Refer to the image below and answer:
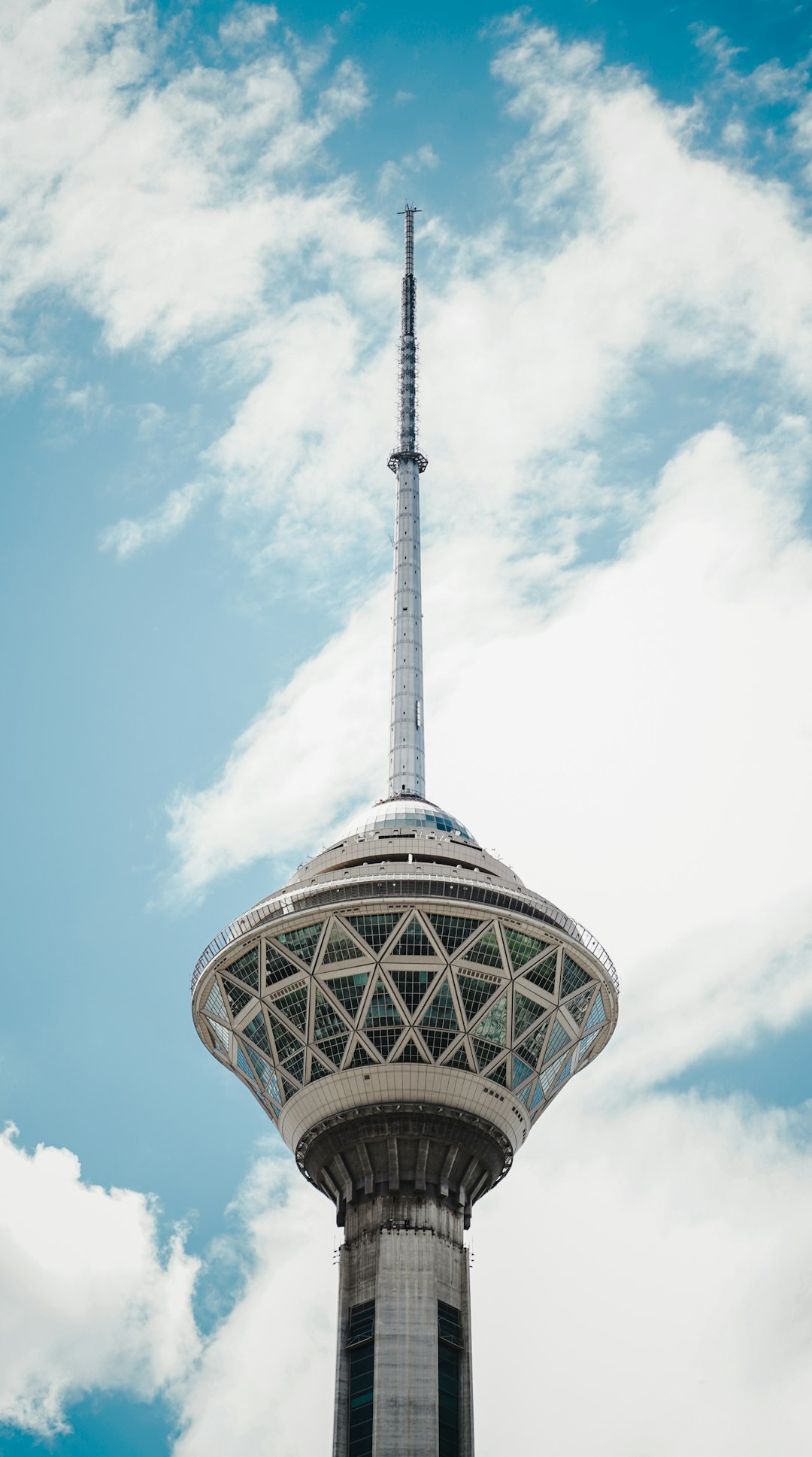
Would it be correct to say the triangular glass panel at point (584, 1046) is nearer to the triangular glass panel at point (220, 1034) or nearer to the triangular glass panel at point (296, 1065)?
the triangular glass panel at point (296, 1065)

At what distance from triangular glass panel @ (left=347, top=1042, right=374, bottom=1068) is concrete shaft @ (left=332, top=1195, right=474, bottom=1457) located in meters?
8.40

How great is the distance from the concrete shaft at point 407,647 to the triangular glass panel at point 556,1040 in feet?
76.5

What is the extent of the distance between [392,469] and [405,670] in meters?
23.4

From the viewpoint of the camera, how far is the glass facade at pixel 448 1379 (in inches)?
3957

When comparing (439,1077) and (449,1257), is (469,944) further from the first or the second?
(449,1257)

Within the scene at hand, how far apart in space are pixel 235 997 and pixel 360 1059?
1025 centimetres

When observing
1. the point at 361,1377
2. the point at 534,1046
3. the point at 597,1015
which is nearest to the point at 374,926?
the point at 534,1046

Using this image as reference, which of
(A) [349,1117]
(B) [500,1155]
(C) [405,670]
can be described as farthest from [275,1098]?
(C) [405,670]

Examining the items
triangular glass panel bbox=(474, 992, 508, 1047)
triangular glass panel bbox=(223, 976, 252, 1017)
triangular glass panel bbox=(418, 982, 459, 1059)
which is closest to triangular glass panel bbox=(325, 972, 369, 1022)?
triangular glass panel bbox=(418, 982, 459, 1059)

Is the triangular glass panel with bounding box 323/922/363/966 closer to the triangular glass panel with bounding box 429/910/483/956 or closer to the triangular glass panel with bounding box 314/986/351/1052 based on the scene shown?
the triangular glass panel with bounding box 314/986/351/1052

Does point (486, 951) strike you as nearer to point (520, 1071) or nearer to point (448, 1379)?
point (520, 1071)

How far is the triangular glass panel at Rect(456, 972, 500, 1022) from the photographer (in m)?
110

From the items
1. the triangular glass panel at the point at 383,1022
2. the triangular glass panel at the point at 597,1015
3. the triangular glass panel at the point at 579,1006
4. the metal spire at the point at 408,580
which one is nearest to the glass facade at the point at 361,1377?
the triangular glass panel at the point at 383,1022

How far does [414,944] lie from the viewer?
110 metres
